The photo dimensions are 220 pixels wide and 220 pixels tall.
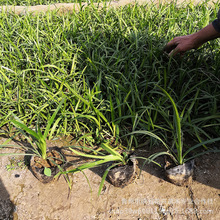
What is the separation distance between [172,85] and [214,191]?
92 cm

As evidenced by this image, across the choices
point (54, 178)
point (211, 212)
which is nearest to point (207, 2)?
point (211, 212)

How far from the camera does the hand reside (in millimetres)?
1899

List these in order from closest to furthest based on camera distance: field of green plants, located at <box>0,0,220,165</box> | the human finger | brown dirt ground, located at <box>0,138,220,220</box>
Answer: brown dirt ground, located at <box>0,138,220,220</box> < field of green plants, located at <box>0,0,220,165</box> < the human finger

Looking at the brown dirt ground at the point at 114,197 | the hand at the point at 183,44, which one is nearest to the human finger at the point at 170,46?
the hand at the point at 183,44

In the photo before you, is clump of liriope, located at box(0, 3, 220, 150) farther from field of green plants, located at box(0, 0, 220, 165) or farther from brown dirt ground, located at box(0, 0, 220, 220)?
brown dirt ground, located at box(0, 0, 220, 220)

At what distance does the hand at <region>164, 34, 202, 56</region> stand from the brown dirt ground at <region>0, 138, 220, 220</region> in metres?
0.87

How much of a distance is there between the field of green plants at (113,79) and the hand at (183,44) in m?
0.10

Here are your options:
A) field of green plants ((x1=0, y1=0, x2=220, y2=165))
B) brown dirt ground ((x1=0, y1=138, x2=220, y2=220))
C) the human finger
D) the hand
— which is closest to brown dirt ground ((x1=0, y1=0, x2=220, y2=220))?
brown dirt ground ((x1=0, y1=138, x2=220, y2=220))

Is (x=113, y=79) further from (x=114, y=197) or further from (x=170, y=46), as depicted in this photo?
(x=114, y=197)

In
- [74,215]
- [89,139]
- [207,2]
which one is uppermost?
[207,2]

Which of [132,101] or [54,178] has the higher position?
[132,101]

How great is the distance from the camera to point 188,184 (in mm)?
1573

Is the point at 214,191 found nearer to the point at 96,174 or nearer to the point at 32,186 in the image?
the point at 96,174

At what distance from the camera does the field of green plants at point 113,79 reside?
5.97 feet
